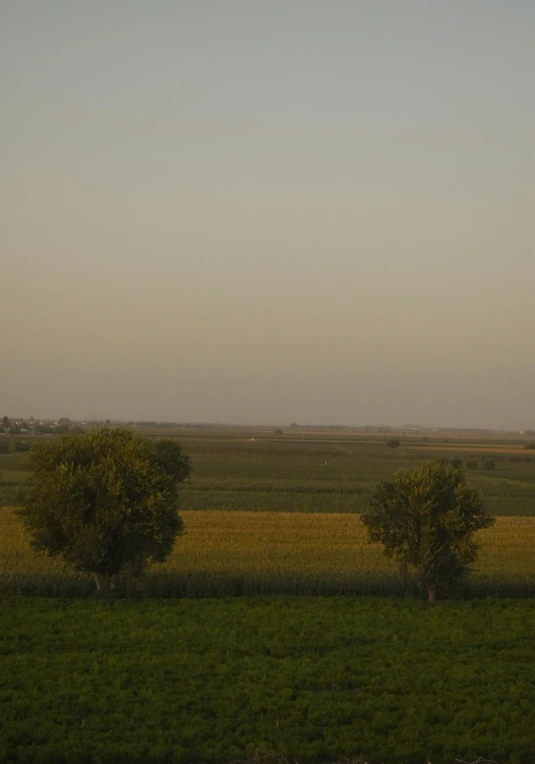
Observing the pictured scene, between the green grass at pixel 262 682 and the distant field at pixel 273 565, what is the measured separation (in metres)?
2.83

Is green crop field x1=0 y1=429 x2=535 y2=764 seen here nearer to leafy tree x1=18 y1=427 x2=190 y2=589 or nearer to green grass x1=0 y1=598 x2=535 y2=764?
green grass x1=0 y1=598 x2=535 y2=764

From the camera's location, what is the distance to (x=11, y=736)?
14375 millimetres

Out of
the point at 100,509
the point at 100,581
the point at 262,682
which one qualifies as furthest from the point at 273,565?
the point at 262,682

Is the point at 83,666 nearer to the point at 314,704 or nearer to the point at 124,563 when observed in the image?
the point at 314,704

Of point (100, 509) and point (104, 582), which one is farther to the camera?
point (104, 582)

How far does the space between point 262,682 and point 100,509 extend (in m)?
12.1

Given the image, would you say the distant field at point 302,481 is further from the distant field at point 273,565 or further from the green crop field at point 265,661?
the green crop field at point 265,661

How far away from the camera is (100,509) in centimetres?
2842

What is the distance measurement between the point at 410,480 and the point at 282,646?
36.1 ft

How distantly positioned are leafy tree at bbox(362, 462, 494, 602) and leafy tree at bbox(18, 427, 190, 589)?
7.83 m

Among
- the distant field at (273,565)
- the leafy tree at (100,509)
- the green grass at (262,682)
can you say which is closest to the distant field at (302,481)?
the leafy tree at (100,509)

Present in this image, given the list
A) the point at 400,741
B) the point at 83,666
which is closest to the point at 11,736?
the point at 83,666

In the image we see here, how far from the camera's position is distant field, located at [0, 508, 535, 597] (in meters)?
29.2

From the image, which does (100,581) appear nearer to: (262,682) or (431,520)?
(431,520)
